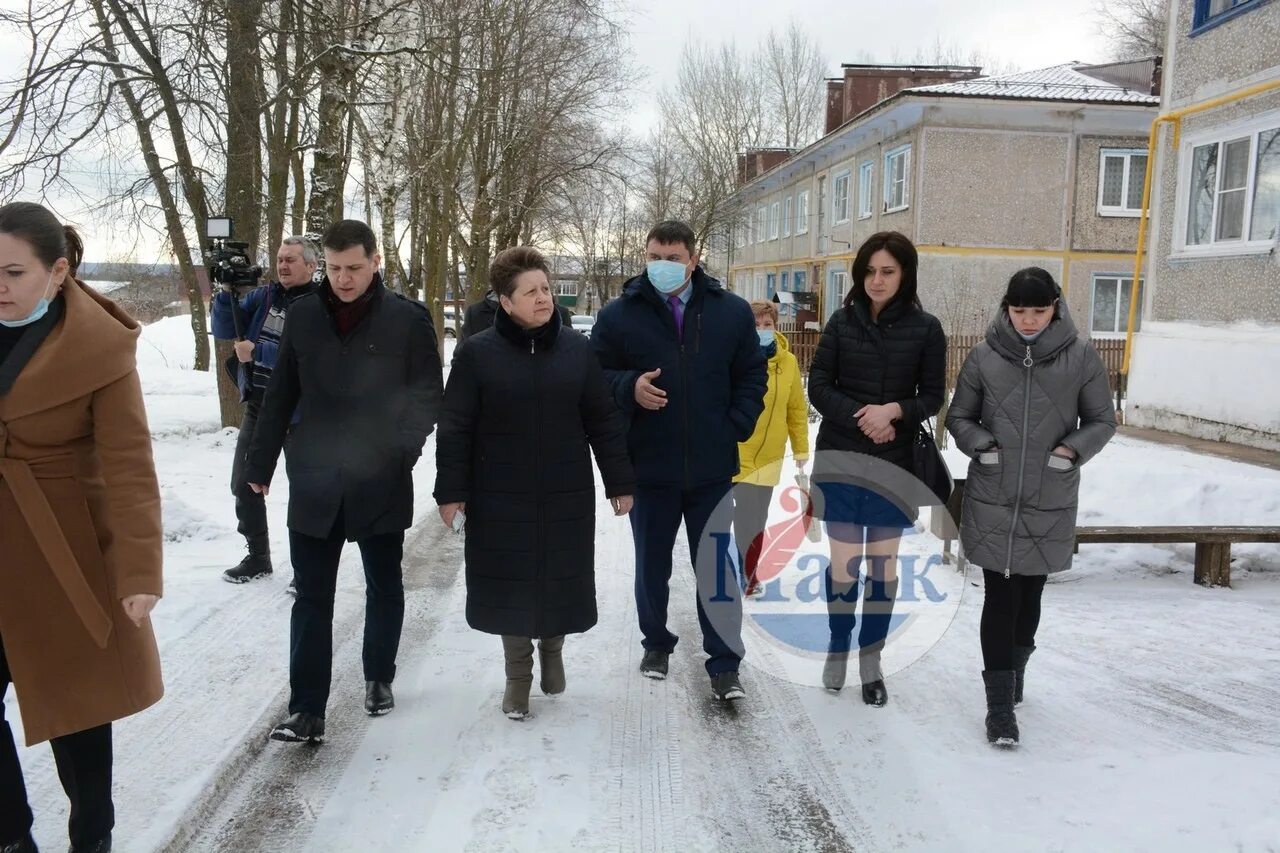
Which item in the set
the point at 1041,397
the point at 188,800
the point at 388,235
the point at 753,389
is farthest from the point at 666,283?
the point at 388,235

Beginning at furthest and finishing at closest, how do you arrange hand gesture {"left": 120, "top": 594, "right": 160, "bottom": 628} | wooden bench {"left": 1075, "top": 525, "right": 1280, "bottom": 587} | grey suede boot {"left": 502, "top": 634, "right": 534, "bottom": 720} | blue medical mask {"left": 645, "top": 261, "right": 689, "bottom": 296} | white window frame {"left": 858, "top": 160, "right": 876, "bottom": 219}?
white window frame {"left": 858, "top": 160, "right": 876, "bottom": 219} < wooden bench {"left": 1075, "top": 525, "right": 1280, "bottom": 587} < blue medical mask {"left": 645, "top": 261, "right": 689, "bottom": 296} < grey suede boot {"left": 502, "top": 634, "right": 534, "bottom": 720} < hand gesture {"left": 120, "top": 594, "right": 160, "bottom": 628}

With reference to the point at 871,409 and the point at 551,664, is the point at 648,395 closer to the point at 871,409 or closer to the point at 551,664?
the point at 871,409

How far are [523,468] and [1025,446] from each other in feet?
6.60

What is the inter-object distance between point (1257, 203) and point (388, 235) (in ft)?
42.1

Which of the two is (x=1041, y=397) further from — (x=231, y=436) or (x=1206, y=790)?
(x=231, y=436)

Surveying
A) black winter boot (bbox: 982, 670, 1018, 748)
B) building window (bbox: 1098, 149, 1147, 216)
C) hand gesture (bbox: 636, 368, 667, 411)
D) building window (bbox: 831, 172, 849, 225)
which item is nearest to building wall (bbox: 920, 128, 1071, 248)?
building window (bbox: 1098, 149, 1147, 216)

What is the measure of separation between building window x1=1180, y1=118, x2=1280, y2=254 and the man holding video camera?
10464 millimetres

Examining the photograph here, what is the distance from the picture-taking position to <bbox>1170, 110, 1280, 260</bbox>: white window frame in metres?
11.0

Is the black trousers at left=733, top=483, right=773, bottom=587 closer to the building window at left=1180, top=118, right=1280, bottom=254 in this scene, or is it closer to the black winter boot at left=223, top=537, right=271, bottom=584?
the black winter boot at left=223, top=537, right=271, bottom=584

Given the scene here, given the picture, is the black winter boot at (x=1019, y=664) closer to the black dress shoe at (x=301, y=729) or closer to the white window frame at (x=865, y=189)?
the black dress shoe at (x=301, y=729)

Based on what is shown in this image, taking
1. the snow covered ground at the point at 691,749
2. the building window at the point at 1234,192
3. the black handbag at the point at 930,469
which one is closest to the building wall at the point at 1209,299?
the building window at the point at 1234,192

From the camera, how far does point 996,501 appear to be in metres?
3.92

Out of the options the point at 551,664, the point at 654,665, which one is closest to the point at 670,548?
the point at 654,665

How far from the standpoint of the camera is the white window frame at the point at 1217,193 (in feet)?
36.1
